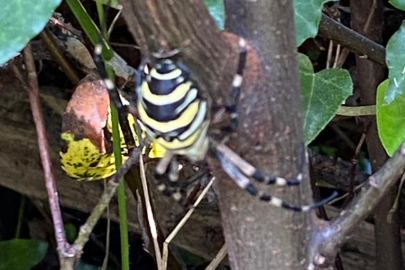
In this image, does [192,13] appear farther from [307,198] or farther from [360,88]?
[360,88]

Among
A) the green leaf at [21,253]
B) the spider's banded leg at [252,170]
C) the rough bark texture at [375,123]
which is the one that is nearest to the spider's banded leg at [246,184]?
the spider's banded leg at [252,170]

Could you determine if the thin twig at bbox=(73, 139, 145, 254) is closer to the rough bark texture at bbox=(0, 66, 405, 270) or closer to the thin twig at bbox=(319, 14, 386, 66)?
the thin twig at bbox=(319, 14, 386, 66)

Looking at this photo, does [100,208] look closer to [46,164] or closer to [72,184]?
[46,164]

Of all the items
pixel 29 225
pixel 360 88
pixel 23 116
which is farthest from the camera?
pixel 29 225

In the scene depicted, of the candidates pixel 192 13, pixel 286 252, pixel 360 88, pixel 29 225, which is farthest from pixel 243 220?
pixel 29 225

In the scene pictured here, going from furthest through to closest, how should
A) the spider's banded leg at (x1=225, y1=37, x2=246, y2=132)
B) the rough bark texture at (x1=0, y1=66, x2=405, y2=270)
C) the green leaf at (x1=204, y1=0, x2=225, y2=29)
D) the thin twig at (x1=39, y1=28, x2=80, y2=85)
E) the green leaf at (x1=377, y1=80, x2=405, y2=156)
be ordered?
the rough bark texture at (x1=0, y1=66, x2=405, y2=270)
the thin twig at (x1=39, y1=28, x2=80, y2=85)
the green leaf at (x1=377, y1=80, x2=405, y2=156)
the green leaf at (x1=204, y1=0, x2=225, y2=29)
the spider's banded leg at (x1=225, y1=37, x2=246, y2=132)

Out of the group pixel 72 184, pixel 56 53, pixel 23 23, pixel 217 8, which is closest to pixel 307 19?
pixel 217 8

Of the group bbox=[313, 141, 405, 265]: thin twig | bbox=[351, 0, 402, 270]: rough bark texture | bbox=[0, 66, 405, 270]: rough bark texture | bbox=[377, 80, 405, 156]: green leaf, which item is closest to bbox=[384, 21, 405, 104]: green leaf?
bbox=[377, 80, 405, 156]: green leaf
